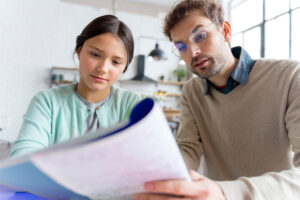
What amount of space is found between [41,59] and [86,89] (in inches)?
180

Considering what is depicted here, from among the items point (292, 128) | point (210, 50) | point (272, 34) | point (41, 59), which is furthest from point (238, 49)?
point (41, 59)

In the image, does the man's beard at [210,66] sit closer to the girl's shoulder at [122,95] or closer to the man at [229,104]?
the man at [229,104]

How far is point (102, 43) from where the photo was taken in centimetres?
89

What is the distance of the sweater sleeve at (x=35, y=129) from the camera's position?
2.38 feet

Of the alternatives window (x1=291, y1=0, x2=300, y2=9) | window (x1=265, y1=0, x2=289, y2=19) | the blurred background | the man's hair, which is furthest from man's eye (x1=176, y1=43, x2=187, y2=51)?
window (x1=265, y1=0, x2=289, y2=19)

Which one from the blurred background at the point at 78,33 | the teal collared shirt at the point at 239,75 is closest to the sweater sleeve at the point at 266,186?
the teal collared shirt at the point at 239,75

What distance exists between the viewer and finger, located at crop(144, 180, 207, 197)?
1.04 ft

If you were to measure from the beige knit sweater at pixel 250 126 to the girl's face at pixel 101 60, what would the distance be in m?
0.44

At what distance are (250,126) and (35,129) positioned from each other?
2.78 feet

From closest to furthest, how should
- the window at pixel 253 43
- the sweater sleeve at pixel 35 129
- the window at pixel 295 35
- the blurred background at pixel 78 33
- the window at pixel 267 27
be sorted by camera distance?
the sweater sleeve at pixel 35 129
the blurred background at pixel 78 33
the window at pixel 295 35
the window at pixel 267 27
the window at pixel 253 43

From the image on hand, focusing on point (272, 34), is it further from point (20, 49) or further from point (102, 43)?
point (20, 49)

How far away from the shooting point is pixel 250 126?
0.91 m

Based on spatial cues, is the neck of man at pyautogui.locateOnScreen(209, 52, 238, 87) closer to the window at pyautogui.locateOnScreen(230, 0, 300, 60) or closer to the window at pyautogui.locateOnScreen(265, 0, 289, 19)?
the window at pyautogui.locateOnScreen(230, 0, 300, 60)

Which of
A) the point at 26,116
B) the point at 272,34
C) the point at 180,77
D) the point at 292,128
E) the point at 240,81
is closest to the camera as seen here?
the point at 292,128
